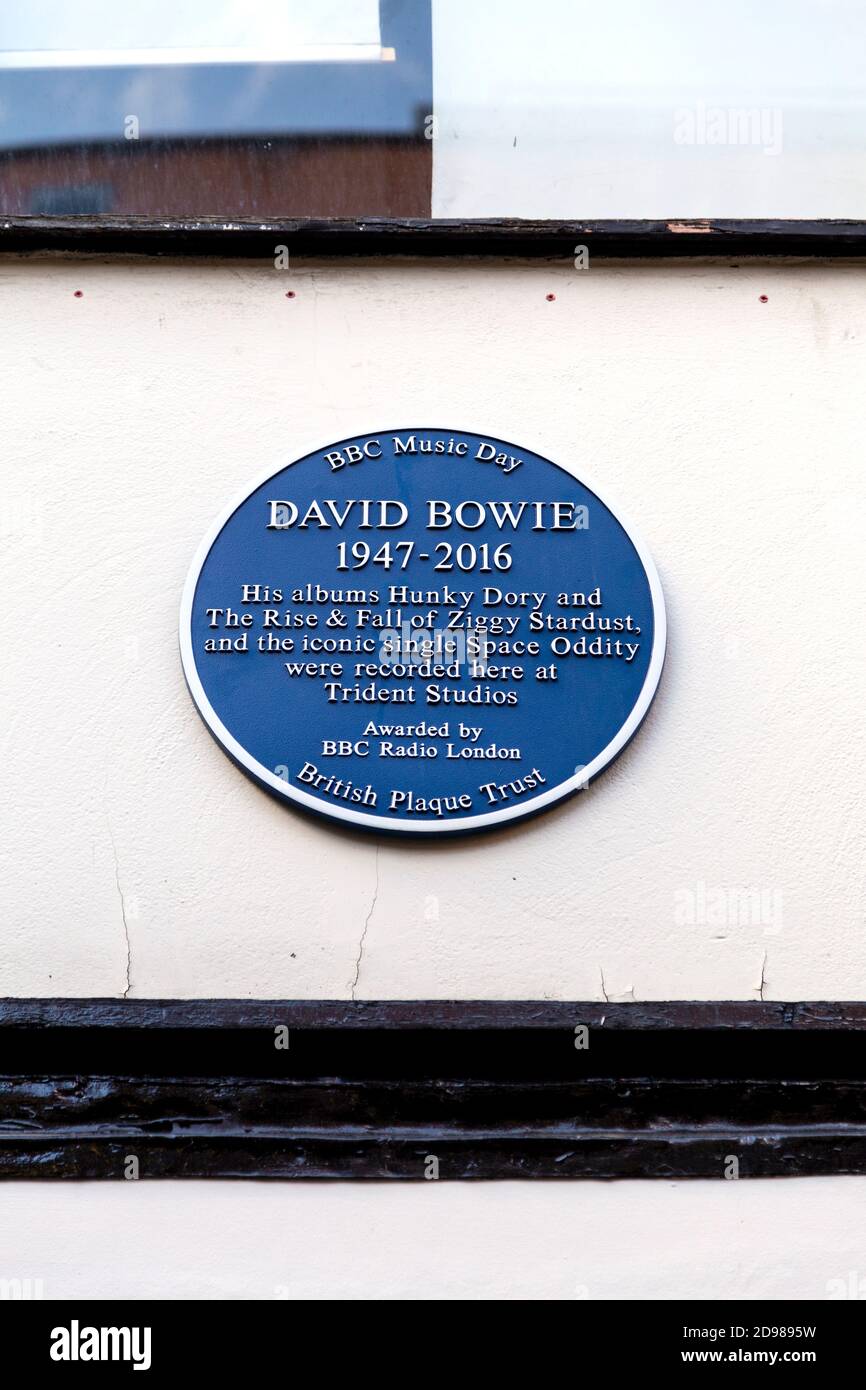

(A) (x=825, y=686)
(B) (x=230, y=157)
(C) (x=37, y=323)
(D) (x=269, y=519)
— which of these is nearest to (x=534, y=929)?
(A) (x=825, y=686)

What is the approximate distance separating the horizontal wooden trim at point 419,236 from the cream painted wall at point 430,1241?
2.37 metres

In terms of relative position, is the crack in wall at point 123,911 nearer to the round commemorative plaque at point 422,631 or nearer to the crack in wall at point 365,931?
the round commemorative plaque at point 422,631

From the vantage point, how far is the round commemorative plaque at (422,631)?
349cm

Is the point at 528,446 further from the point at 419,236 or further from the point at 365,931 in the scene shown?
the point at 365,931

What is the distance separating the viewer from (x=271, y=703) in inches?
139

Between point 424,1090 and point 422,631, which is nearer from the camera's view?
point 424,1090

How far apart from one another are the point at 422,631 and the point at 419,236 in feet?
3.61

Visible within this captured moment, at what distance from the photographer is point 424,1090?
3271 mm

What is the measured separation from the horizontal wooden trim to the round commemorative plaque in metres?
0.55

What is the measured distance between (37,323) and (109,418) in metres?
0.34

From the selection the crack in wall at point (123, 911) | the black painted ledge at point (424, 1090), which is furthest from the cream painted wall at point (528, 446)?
the black painted ledge at point (424, 1090)
